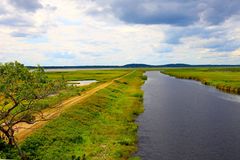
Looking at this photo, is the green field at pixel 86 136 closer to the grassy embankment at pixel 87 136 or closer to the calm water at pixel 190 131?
the grassy embankment at pixel 87 136

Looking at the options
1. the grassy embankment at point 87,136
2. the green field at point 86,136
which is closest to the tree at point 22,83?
the green field at point 86,136

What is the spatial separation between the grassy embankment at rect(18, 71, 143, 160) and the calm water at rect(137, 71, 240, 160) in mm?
2021

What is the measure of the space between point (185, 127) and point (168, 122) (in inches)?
156

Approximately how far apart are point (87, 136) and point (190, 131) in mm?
13740

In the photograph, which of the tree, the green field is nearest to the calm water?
the green field

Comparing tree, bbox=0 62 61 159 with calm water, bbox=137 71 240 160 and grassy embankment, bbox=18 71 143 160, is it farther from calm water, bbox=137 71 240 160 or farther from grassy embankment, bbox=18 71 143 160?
calm water, bbox=137 71 240 160

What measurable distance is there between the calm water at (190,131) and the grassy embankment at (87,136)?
6.63 ft

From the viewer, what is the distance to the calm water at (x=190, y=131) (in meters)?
32.2

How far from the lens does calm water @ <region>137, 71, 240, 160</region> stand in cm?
3216

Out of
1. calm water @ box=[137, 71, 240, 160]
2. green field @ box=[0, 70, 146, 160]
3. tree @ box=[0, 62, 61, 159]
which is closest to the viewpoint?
tree @ box=[0, 62, 61, 159]

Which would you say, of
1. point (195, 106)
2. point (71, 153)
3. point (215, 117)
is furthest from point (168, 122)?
point (71, 153)

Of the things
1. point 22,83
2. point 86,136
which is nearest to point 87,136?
point 86,136

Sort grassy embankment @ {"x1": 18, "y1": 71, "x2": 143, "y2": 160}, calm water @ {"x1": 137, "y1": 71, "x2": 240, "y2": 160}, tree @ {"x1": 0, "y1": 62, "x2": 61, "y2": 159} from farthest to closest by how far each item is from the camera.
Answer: calm water @ {"x1": 137, "y1": 71, "x2": 240, "y2": 160}, grassy embankment @ {"x1": 18, "y1": 71, "x2": 143, "y2": 160}, tree @ {"x1": 0, "y1": 62, "x2": 61, "y2": 159}

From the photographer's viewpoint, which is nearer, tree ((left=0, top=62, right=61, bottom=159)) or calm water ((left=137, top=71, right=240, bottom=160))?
tree ((left=0, top=62, right=61, bottom=159))
